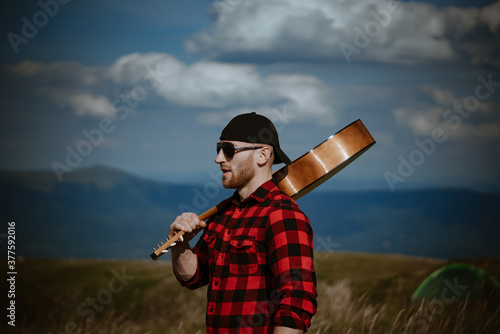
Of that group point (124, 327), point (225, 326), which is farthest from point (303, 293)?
point (124, 327)

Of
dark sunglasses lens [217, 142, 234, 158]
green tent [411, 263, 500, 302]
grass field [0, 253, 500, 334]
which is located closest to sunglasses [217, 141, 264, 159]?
dark sunglasses lens [217, 142, 234, 158]

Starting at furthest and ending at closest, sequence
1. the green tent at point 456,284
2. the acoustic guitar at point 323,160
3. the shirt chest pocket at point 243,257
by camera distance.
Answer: the green tent at point 456,284, the acoustic guitar at point 323,160, the shirt chest pocket at point 243,257

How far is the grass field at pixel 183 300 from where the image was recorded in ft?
15.8

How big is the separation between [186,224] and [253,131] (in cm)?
54

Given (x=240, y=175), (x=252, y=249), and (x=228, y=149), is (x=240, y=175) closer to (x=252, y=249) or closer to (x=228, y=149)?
(x=228, y=149)

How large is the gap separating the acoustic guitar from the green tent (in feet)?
8.90

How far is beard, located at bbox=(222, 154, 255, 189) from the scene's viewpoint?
256 centimetres

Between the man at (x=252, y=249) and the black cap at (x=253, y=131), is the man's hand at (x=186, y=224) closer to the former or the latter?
the man at (x=252, y=249)

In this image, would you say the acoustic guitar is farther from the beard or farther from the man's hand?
the man's hand

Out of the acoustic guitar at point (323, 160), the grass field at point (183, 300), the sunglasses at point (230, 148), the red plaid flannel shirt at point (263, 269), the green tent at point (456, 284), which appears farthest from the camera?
the green tent at point (456, 284)

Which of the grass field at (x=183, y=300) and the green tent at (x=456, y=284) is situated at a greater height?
the grass field at (x=183, y=300)

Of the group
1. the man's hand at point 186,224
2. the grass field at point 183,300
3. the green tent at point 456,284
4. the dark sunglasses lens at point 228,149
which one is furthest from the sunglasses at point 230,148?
the green tent at point 456,284

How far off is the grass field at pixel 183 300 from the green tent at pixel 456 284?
82 mm

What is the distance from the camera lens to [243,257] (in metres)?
2.39
